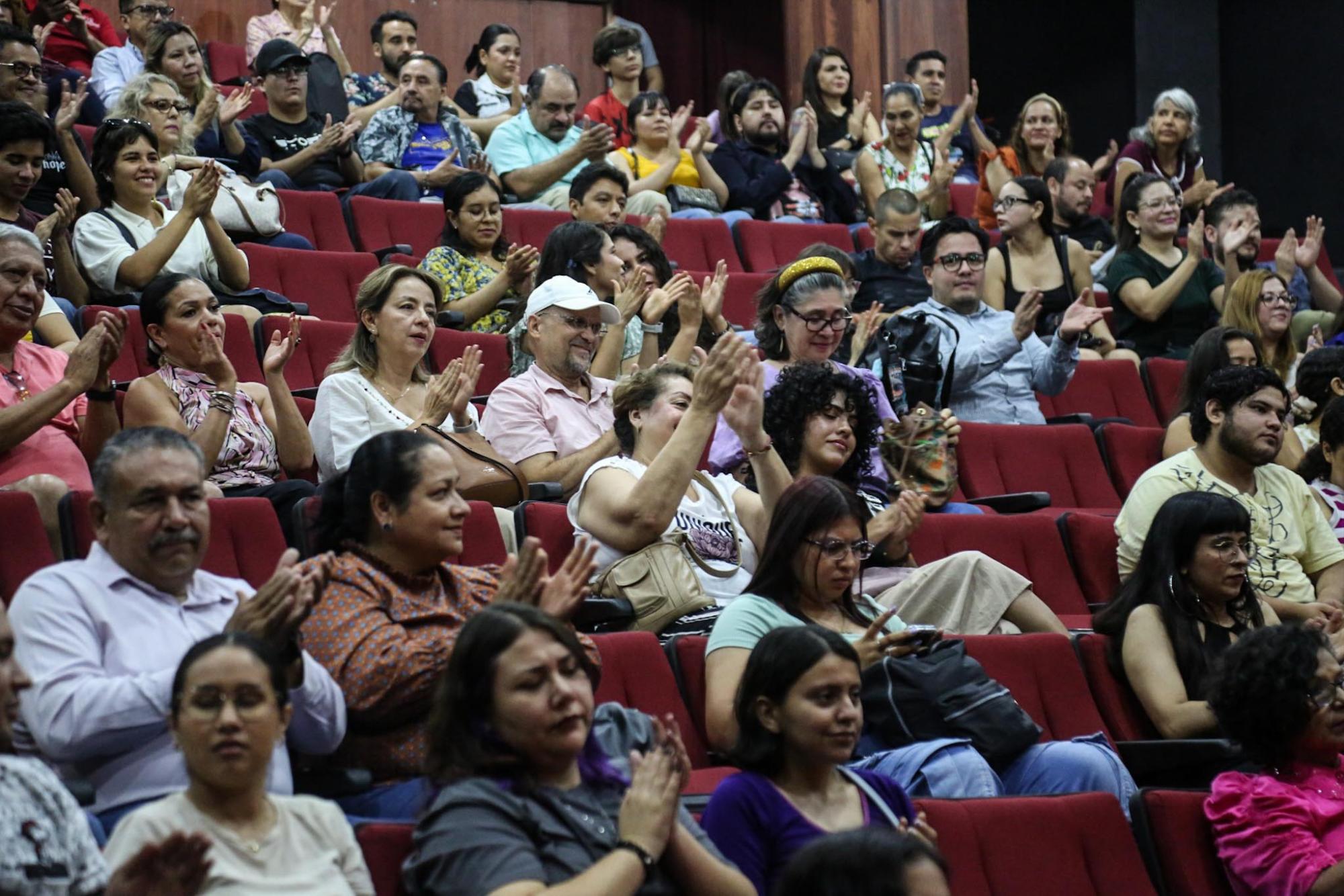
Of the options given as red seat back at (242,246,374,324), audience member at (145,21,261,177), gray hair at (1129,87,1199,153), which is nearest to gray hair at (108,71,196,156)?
audience member at (145,21,261,177)

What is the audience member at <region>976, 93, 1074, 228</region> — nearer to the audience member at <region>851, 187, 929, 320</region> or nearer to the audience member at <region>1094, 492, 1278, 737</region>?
the audience member at <region>851, 187, 929, 320</region>

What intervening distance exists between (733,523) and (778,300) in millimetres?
705

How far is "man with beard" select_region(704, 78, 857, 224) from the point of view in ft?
19.8

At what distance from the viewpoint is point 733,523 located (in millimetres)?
3074

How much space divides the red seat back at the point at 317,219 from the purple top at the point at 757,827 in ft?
9.90

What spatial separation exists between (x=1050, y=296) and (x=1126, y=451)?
3.18 feet

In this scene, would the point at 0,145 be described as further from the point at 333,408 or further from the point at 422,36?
the point at 422,36

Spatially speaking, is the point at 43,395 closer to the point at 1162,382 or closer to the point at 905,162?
the point at 1162,382

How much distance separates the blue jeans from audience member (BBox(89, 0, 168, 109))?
3.36m

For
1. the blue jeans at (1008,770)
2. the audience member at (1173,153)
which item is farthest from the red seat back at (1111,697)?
the audience member at (1173,153)

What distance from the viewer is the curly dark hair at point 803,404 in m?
3.09

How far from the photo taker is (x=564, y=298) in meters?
3.46

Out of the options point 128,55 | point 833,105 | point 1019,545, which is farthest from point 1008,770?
point 833,105

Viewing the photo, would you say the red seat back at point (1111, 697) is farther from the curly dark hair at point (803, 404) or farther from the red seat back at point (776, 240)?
the red seat back at point (776, 240)
